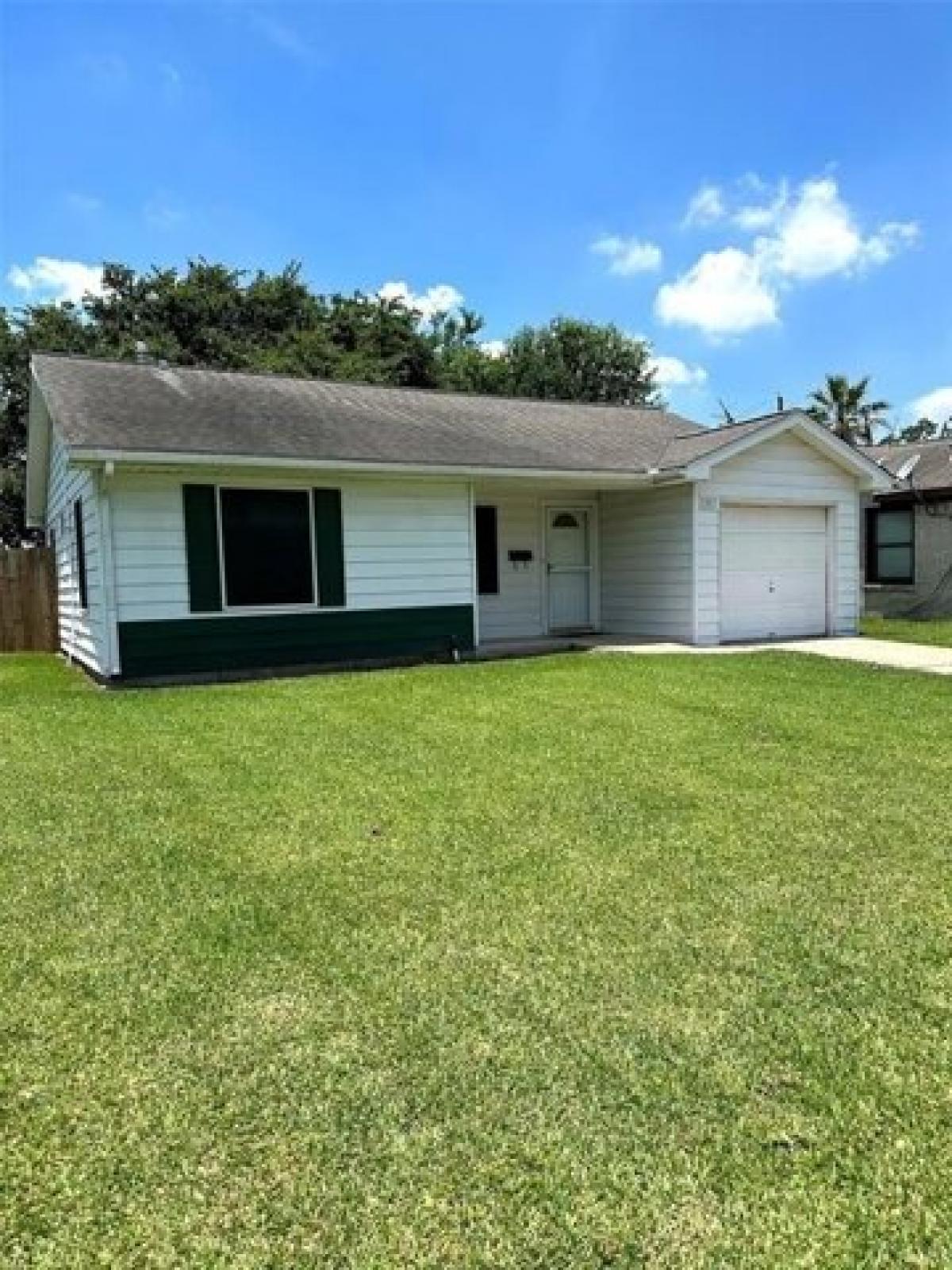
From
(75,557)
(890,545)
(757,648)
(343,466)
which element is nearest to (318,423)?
(343,466)

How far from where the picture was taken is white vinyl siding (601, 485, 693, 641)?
12.5 metres

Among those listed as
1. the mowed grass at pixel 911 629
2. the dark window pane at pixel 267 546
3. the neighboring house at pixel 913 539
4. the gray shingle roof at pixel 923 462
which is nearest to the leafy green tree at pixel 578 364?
the gray shingle roof at pixel 923 462

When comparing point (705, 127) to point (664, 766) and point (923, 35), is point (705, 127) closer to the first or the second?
point (923, 35)

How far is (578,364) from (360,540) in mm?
31958

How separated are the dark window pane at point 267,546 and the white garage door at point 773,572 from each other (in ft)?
19.9

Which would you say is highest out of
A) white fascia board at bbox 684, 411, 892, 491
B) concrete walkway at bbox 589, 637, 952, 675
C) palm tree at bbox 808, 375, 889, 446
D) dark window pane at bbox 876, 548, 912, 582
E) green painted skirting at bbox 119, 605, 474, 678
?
palm tree at bbox 808, 375, 889, 446

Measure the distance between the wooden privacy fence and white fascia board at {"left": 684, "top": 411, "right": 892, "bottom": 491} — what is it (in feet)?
36.3

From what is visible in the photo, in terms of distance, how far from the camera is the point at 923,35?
1157 centimetres

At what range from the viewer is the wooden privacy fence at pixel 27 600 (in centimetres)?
1514

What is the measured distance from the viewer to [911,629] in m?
14.5

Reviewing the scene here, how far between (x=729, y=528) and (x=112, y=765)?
9.48 meters

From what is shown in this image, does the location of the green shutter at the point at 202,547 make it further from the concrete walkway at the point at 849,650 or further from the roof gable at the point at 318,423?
the concrete walkway at the point at 849,650

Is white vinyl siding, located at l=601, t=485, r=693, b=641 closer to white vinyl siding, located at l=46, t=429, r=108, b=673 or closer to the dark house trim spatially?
the dark house trim

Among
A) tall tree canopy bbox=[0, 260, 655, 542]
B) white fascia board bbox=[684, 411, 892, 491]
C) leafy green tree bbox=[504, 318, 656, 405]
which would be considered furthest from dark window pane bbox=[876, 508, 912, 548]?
leafy green tree bbox=[504, 318, 656, 405]
